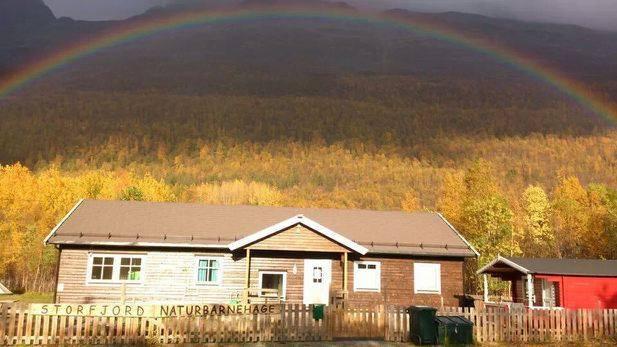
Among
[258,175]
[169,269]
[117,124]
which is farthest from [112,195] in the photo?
[117,124]

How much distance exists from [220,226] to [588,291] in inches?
806

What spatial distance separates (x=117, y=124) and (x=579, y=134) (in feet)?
542

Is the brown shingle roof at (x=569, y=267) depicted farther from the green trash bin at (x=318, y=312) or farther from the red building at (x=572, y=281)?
the green trash bin at (x=318, y=312)

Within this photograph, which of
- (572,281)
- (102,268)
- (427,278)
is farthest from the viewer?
(427,278)

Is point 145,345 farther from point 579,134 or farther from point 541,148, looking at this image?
point 579,134

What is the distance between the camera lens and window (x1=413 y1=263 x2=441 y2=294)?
1213 inches

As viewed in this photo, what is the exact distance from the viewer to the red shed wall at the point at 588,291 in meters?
29.2

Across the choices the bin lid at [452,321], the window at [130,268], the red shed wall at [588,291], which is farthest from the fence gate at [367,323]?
the red shed wall at [588,291]

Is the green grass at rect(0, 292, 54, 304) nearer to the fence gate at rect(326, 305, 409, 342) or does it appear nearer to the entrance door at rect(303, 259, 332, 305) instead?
the entrance door at rect(303, 259, 332, 305)

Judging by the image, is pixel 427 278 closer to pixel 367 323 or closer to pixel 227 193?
pixel 367 323

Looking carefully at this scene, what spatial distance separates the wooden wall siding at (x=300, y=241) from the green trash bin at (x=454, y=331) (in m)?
10.9

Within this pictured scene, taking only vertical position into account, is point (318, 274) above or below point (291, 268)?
below

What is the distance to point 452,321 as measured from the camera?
1814 centimetres

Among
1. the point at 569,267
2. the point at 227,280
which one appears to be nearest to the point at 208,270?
the point at 227,280
